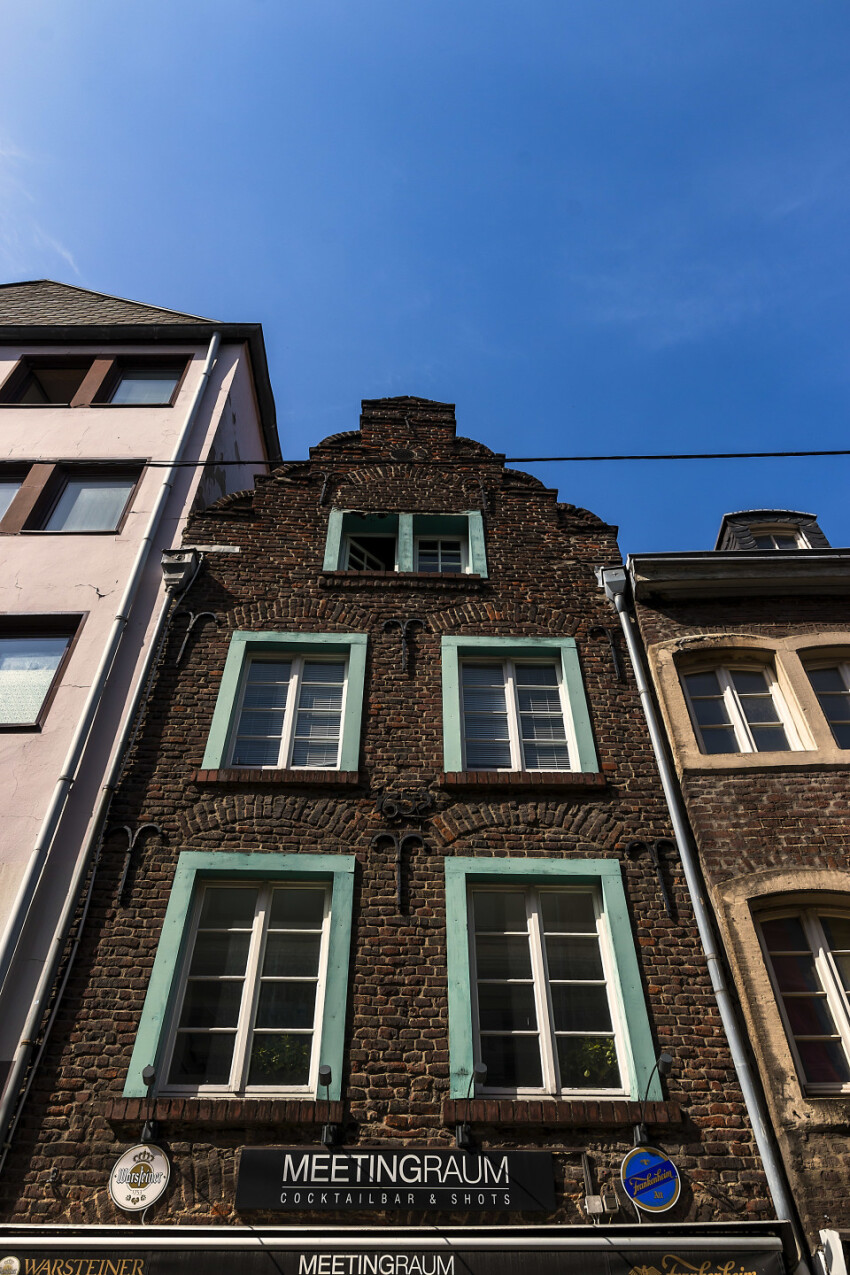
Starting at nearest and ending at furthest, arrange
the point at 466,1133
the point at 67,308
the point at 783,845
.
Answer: the point at 466,1133
the point at 783,845
the point at 67,308

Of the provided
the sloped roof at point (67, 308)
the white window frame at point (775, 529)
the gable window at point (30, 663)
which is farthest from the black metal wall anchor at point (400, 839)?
the sloped roof at point (67, 308)

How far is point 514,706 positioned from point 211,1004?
457 cm

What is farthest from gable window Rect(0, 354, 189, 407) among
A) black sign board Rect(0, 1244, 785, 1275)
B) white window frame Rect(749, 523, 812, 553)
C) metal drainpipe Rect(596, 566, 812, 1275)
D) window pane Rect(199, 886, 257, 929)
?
black sign board Rect(0, 1244, 785, 1275)

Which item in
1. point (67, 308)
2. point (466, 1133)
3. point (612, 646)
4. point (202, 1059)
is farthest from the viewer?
point (67, 308)

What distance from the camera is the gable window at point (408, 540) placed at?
11.9 m

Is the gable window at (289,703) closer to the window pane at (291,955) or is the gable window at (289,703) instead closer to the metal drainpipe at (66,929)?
the metal drainpipe at (66,929)

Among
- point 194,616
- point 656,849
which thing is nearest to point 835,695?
point 656,849

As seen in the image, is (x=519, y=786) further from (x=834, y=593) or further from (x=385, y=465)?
(x=385, y=465)

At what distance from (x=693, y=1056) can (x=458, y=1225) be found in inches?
93.9

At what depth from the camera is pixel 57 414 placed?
1415cm

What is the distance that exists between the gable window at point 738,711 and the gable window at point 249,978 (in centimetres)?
457

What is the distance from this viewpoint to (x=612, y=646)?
10.4 metres

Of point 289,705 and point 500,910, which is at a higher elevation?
point 289,705

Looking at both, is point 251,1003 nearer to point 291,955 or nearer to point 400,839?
point 291,955
